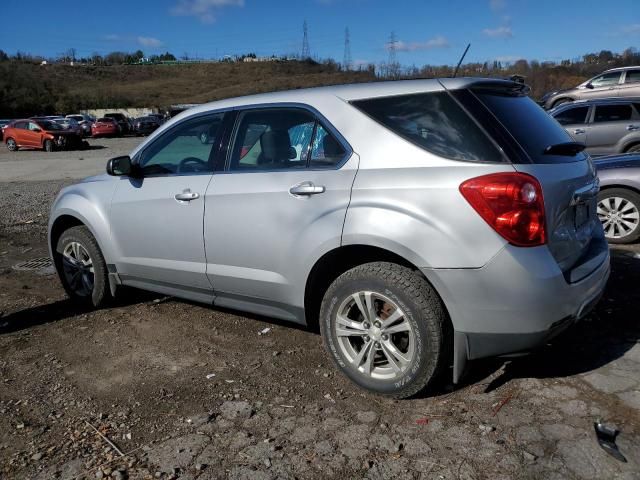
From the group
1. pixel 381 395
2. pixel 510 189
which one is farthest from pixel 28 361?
pixel 510 189

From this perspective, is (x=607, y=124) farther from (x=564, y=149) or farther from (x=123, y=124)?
(x=123, y=124)

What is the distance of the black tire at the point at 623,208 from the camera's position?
6.39 metres

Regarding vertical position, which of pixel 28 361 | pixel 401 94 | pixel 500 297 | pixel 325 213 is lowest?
pixel 28 361

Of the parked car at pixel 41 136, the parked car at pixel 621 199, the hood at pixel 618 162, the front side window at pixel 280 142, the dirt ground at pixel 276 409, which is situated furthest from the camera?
the parked car at pixel 41 136

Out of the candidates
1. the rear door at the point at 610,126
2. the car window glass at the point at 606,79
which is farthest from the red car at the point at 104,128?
the rear door at the point at 610,126

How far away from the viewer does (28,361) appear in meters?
3.94

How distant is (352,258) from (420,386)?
2.68 feet

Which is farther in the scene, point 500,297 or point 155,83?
point 155,83

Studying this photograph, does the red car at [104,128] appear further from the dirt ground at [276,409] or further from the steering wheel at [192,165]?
the steering wheel at [192,165]

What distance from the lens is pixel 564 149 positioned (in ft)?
10.5

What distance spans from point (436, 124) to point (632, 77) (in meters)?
19.0

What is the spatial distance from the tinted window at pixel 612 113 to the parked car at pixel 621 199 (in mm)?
4993

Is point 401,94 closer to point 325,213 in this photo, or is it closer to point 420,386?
point 325,213

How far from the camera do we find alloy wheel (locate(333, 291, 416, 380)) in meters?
3.11
